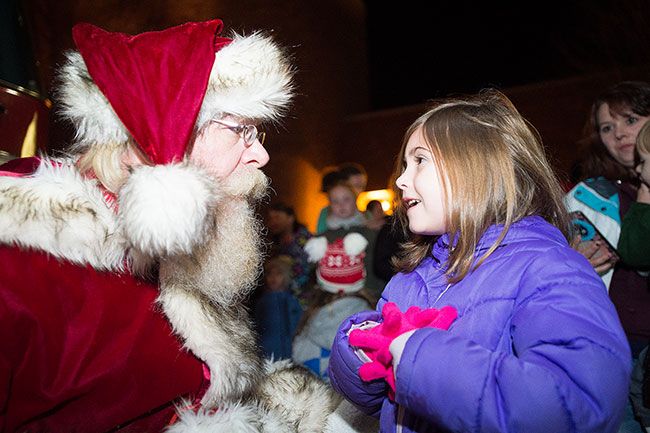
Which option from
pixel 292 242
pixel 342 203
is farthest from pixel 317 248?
pixel 292 242

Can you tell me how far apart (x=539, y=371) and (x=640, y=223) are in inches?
49.8

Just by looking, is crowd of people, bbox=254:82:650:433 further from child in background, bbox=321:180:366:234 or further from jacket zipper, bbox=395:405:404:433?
child in background, bbox=321:180:366:234

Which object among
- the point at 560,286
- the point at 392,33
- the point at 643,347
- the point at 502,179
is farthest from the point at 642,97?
the point at 392,33

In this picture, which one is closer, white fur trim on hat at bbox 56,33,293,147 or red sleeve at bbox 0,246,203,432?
red sleeve at bbox 0,246,203,432

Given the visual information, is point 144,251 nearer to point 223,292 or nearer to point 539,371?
point 223,292

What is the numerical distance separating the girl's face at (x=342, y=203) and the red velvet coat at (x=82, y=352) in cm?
242

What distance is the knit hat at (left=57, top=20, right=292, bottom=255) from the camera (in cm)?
108

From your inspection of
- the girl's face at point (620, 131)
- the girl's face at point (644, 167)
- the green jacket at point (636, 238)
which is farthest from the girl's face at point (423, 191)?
Answer: the girl's face at point (620, 131)

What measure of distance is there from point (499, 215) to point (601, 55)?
28.6 feet

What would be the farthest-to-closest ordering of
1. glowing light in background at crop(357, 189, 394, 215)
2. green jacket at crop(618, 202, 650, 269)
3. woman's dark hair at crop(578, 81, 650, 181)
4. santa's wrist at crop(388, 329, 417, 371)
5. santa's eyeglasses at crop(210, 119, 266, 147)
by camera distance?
glowing light in background at crop(357, 189, 394, 215) → woman's dark hair at crop(578, 81, 650, 181) → green jacket at crop(618, 202, 650, 269) → santa's eyeglasses at crop(210, 119, 266, 147) → santa's wrist at crop(388, 329, 417, 371)

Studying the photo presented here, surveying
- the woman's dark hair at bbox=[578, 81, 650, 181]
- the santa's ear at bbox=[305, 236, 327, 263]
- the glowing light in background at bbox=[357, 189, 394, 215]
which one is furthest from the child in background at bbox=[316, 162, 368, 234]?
the glowing light in background at bbox=[357, 189, 394, 215]

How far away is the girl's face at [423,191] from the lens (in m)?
1.24

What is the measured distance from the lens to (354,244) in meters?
3.29

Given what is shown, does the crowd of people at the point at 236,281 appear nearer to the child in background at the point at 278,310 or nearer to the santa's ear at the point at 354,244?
the santa's ear at the point at 354,244
